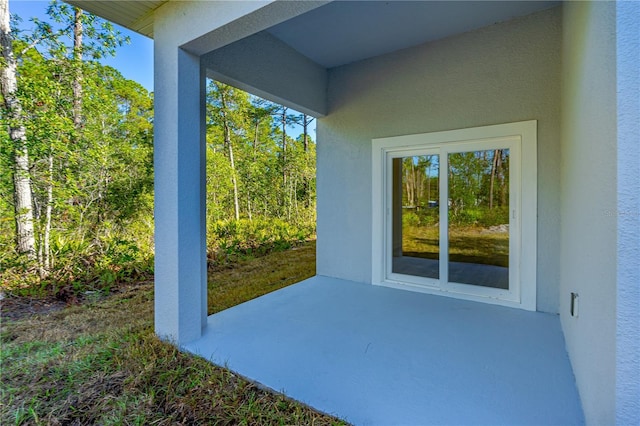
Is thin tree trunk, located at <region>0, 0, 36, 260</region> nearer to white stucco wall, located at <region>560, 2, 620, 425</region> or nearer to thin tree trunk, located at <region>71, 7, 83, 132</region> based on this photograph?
thin tree trunk, located at <region>71, 7, 83, 132</region>

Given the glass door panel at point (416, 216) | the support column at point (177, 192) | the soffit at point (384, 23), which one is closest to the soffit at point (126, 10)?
the support column at point (177, 192)

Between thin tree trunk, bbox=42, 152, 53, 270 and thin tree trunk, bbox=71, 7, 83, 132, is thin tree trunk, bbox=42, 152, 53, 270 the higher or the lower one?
the lower one

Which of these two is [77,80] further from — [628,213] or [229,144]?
[628,213]

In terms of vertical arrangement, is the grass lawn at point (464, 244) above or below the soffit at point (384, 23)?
below

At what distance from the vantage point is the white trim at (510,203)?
3.66m

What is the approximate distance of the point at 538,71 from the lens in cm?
356

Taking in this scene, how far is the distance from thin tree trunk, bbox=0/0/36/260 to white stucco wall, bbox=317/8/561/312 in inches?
165

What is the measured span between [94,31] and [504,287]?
7.57 metres

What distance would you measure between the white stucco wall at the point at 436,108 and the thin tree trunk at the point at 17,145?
420 centimetres

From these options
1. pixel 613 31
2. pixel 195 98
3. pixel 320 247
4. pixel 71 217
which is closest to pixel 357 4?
pixel 195 98

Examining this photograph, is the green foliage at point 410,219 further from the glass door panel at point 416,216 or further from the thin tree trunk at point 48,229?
the thin tree trunk at point 48,229

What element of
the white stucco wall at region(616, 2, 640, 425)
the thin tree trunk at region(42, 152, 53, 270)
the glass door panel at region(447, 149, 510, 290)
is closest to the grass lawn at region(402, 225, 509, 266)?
the glass door panel at region(447, 149, 510, 290)

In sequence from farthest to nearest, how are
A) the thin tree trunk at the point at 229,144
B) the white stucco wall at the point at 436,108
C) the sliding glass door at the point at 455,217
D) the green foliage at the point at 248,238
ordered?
the thin tree trunk at the point at 229,144, the green foliage at the point at 248,238, the sliding glass door at the point at 455,217, the white stucco wall at the point at 436,108

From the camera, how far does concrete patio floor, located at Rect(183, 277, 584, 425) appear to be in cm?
197
